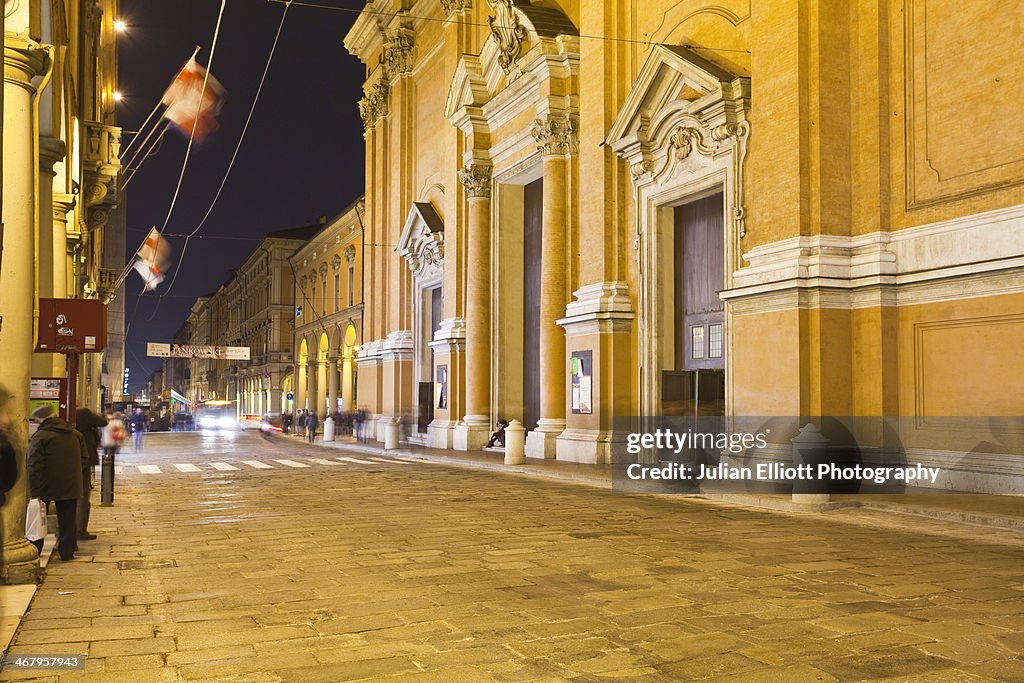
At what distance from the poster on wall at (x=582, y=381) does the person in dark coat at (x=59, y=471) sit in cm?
1373

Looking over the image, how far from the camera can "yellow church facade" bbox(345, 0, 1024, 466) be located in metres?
13.7

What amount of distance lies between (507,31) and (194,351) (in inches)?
1346

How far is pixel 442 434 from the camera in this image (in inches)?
1176

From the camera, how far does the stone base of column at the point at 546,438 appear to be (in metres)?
23.1

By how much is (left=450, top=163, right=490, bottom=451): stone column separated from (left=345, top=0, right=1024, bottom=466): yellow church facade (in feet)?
0.24

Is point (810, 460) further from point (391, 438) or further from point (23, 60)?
point (391, 438)

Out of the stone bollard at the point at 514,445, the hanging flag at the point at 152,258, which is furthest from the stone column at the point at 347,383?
the stone bollard at the point at 514,445

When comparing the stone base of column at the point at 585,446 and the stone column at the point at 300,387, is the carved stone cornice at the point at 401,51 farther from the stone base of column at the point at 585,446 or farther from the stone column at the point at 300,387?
the stone column at the point at 300,387

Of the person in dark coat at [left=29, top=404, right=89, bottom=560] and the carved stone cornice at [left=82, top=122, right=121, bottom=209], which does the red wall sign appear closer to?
the person in dark coat at [left=29, top=404, right=89, bottom=560]

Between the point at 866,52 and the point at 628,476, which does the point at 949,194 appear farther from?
the point at 628,476

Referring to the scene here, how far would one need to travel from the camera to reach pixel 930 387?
1412 centimetres

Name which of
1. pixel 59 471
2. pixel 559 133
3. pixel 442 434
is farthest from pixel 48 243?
pixel 442 434

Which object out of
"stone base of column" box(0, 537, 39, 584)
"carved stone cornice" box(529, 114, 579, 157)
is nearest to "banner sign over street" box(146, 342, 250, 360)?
"carved stone cornice" box(529, 114, 579, 157)

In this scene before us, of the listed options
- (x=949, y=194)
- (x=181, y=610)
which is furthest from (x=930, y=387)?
(x=181, y=610)
